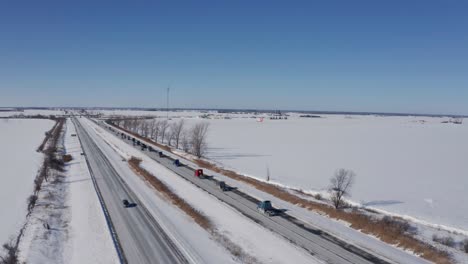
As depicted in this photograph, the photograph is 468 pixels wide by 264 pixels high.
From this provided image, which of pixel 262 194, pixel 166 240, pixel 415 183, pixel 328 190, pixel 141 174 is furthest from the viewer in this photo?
pixel 141 174

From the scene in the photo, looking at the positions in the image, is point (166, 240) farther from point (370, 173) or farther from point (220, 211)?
point (370, 173)

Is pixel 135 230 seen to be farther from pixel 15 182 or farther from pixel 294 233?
pixel 15 182

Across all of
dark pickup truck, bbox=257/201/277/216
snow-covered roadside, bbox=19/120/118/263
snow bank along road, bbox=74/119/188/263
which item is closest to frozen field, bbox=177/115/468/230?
dark pickup truck, bbox=257/201/277/216

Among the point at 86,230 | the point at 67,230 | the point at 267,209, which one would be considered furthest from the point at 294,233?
the point at 67,230

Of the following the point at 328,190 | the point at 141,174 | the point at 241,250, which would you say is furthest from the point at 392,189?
the point at 141,174

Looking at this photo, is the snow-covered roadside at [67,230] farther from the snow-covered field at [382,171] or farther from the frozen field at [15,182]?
the snow-covered field at [382,171]

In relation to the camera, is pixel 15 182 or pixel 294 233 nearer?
pixel 294 233
